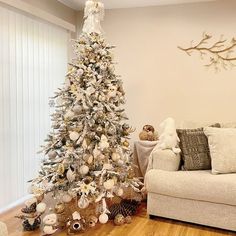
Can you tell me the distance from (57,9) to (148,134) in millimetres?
2017

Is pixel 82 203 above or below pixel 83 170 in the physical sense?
below

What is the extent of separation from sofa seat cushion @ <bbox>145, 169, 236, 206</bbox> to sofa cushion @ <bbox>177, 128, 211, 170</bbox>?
3.4 inches

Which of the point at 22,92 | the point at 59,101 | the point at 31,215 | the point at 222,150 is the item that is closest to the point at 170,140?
the point at 222,150

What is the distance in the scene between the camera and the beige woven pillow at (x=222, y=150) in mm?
2824

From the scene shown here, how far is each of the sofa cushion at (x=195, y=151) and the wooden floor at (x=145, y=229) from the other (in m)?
0.57

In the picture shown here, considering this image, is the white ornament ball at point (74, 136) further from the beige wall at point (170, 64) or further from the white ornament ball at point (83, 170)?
the beige wall at point (170, 64)

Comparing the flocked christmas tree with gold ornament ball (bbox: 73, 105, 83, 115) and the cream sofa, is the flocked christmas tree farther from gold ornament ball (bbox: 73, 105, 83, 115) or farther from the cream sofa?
the cream sofa

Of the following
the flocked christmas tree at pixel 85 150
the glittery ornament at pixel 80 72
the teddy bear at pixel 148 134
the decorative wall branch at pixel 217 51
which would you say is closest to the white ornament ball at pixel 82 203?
Answer: the flocked christmas tree at pixel 85 150

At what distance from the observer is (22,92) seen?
3.35 m

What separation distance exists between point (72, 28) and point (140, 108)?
58.0 inches

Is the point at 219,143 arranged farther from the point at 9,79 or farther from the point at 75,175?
the point at 9,79

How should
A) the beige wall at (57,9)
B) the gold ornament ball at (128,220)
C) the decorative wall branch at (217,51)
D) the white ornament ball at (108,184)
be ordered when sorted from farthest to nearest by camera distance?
the decorative wall branch at (217,51)
the beige wall at (57,9)
the gold ornament ball at (128,220)
the white ornament ball at (108,184)

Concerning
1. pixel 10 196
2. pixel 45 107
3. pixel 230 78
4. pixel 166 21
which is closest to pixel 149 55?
pixel 166 21

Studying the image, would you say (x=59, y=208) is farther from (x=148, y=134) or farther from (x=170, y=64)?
(x=170, y=64)
